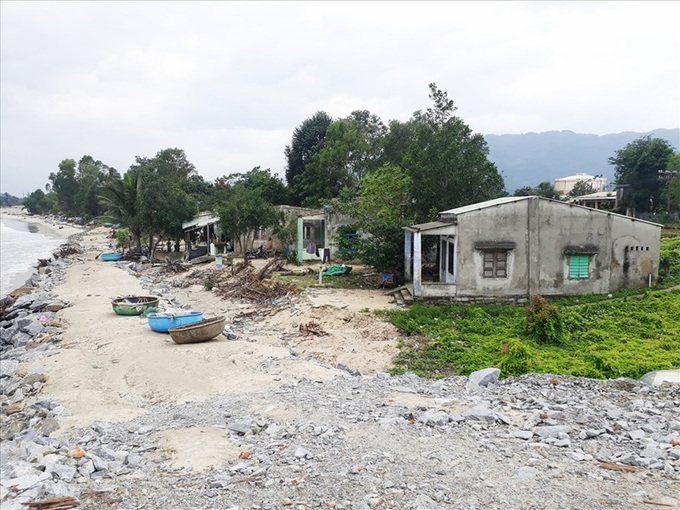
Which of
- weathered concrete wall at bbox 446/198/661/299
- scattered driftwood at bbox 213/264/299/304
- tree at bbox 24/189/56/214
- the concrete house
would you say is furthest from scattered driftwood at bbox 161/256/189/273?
tree at bbox 24/189/56/214

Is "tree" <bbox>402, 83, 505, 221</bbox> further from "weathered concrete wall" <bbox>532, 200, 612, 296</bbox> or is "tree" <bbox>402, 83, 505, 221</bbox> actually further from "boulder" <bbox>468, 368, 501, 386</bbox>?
"boulder" <bbox>468, 368, 501, 386</bbox>

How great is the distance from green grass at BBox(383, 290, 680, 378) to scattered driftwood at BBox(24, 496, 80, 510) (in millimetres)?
8512

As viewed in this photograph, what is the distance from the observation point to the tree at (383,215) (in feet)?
75.3

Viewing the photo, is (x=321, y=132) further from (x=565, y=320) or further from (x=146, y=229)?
(x=565, y=320)

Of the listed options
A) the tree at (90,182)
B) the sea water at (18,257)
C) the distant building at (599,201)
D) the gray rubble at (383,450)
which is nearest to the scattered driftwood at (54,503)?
the gray rubble at (383,450)

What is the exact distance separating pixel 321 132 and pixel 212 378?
4135cm

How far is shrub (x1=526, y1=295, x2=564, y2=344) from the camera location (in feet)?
52.0

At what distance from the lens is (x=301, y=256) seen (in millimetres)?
31344

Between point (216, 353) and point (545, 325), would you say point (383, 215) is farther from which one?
point (216, 353)

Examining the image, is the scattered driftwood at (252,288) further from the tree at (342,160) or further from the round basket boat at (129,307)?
the tree at (342,160)

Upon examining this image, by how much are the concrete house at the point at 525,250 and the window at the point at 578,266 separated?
0.04 m

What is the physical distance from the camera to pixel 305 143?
52156mm

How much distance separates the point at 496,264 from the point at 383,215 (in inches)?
266

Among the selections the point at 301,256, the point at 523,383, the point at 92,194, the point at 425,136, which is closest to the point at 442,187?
the point at 425,136
